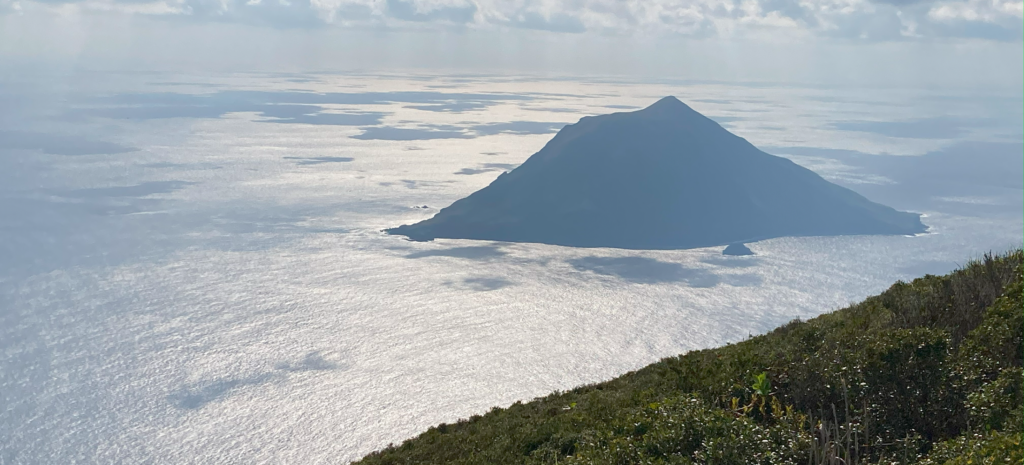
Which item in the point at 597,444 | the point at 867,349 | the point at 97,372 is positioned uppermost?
the point at 867,349

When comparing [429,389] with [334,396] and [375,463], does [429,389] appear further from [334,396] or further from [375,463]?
[375,463]

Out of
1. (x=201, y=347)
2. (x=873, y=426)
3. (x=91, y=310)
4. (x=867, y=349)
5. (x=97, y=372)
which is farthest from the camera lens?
(x=91, y=310)

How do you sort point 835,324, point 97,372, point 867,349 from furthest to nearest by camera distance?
1. point 97,372
2. point 835,324
3. point 867,349

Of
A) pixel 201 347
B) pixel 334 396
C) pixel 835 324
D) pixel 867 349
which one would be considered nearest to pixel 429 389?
pixel 334 396

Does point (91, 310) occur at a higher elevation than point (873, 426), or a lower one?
lower

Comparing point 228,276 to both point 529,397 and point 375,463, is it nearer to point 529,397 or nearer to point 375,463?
point 529,397

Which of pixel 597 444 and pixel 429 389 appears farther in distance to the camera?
pixel 429 389

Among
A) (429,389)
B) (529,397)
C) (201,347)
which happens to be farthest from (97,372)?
(529,397)
